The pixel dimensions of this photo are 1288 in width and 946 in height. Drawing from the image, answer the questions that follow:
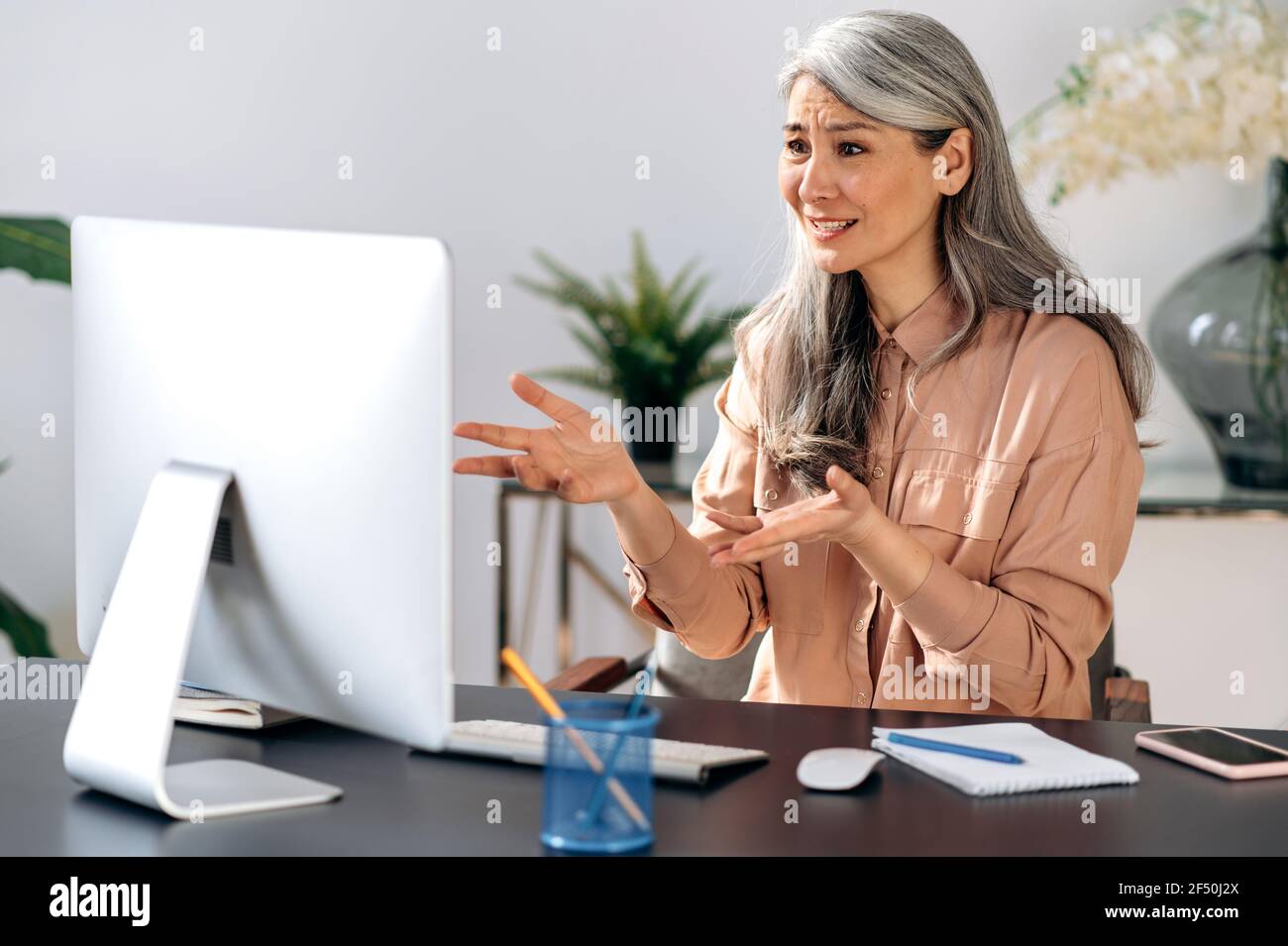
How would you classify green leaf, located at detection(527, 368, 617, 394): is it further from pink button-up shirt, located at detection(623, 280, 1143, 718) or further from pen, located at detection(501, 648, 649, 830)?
pen, located at detection(501, 648, 649, 830)

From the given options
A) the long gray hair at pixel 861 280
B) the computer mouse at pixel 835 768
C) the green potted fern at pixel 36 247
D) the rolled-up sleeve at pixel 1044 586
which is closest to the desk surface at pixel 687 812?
the computer mouse at pixel 835 768

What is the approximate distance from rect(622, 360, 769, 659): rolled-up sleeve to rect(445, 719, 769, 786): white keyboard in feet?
1.80

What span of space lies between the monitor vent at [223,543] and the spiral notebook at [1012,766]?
651mm

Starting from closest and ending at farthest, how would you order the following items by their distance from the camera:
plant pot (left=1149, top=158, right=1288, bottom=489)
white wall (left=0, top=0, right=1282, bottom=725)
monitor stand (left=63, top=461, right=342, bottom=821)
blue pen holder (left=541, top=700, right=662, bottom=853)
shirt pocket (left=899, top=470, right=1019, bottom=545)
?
blue pen holder (left=541, top=700, right=662, bottom=853), monitor stand (left=63, top=461, right=342, bottom=821), shirt pocket (left=899, top=470, right=1019, bottom=545), plant pot (left=1149, top=158, right=1288, bottom=489), white wall (left=0, top=0, right=1282, bottom=725)

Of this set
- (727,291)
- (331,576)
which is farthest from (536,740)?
(727,291)

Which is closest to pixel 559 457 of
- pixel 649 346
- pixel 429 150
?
pixel 649 346

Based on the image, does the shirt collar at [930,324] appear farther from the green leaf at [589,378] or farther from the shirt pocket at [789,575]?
the green leaf at [589,378]

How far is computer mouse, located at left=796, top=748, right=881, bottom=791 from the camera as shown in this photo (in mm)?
1277

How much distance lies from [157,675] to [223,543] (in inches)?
5.2

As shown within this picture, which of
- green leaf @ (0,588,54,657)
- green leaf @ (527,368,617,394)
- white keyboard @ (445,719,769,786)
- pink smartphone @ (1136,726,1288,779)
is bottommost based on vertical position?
green leaf @ (0,588,54,657)

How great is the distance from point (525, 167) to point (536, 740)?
259 cm

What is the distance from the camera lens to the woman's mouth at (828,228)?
202cm

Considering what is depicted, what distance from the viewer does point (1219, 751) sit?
1.40 m

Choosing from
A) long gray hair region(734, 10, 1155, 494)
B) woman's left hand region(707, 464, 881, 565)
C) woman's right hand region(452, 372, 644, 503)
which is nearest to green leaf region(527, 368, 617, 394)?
long gray hair region(734, 10, 1155, 494)
